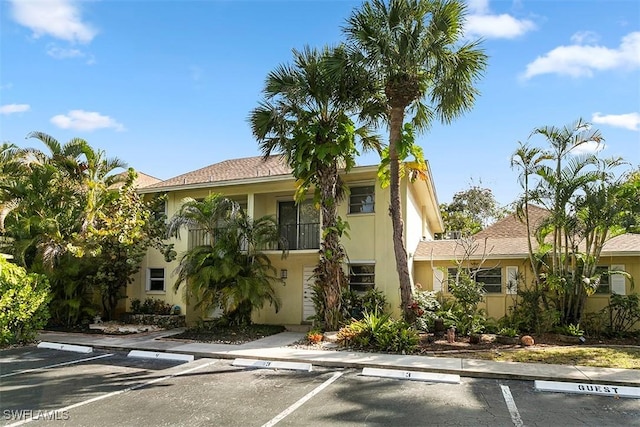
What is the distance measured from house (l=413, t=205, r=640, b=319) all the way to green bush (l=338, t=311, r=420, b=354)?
13.5ft

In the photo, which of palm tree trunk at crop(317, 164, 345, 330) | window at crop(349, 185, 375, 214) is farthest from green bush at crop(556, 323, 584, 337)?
window at crop(349, 185, 375, 214)

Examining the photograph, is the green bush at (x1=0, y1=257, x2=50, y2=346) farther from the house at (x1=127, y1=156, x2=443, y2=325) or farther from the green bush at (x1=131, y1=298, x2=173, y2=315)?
the green bush at (x1=131, y1=298, x2=173, y2=315)

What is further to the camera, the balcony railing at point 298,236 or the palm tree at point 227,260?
the balcony railing at point 298,236

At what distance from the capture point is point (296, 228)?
54.0ft

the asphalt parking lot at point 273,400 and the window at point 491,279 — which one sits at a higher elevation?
the window at point 491,279

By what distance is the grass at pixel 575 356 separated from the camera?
960cm

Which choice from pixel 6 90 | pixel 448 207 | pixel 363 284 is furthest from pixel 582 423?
pixel 448 207

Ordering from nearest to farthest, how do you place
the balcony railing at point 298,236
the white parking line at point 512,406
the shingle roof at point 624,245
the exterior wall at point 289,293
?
the white parking line at point 512,406 < the shingle roof at point 624,245 < the balcony railing at point 298,236 < the exterior wall at point 289,293

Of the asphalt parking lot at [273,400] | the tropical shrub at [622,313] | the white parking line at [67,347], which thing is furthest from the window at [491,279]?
the white parking line at [67,347]

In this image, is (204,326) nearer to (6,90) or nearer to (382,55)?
(6,90)

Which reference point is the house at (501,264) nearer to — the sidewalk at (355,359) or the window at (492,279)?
the window at (492,279)

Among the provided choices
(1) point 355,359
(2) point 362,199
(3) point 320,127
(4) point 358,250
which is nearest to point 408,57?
(3) point 320,127

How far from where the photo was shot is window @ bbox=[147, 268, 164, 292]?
18000 millimetres

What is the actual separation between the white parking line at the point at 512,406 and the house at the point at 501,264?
6.69 metres
